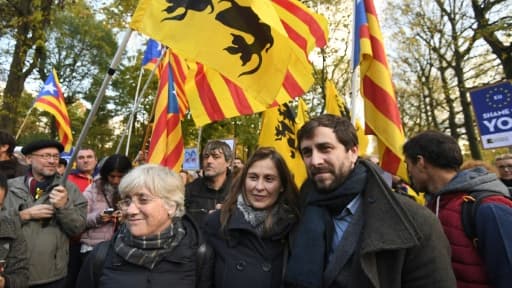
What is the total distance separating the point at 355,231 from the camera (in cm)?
218

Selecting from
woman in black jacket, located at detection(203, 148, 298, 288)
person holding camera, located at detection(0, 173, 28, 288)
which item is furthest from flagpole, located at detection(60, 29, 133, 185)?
woman in black jacket, located at detection(203, 148, 298, 288)

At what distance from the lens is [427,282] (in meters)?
2.10

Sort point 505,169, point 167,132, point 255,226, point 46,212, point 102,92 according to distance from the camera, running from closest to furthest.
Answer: point 255,226, point 102,92, point 46,212, point 167,132, point 505,169

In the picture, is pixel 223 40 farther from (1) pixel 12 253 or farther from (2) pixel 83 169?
(2) pixel 83 169

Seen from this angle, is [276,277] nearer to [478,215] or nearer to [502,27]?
[478,215]

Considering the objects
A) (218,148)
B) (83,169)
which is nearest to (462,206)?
(218,148)

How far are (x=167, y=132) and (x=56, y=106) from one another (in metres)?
5.14

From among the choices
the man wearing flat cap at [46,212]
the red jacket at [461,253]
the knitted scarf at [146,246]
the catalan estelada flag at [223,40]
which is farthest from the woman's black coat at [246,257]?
the man wearing flat cap at [46,212]

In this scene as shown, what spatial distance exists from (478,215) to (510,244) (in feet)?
0.69

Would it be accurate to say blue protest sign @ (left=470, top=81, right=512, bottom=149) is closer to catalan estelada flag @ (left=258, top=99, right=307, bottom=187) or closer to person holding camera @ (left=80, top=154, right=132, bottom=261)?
catalan estelada flag @ (left=258, top=99, right=307, bottom=187)

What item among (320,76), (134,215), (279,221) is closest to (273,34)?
(279,221)

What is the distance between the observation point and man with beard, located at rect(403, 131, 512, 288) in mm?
2350

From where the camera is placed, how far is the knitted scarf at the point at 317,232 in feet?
7.24

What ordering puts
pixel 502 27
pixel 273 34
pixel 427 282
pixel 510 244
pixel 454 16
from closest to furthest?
pixel 427 282 → pixel 510 244 → pixel 273 34 → pixel 502 27 → pixel 454 16
